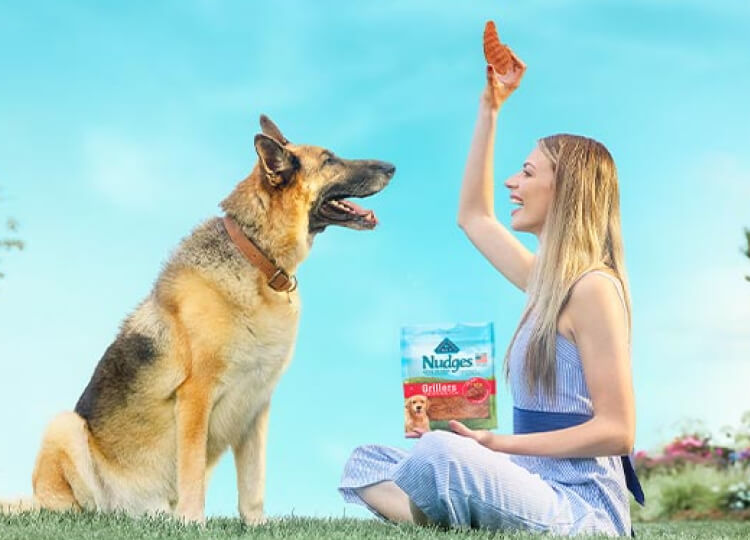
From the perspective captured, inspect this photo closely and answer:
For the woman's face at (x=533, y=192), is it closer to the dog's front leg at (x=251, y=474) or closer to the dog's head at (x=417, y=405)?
the dog's head at (x=417, y=405)

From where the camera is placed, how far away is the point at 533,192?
14.1 feet

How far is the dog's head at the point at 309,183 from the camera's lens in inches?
192

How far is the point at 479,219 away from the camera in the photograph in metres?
5.11

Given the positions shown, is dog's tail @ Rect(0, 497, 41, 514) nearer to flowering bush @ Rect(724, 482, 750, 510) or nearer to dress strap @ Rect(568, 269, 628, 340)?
dress strap @ Rect(568, 269, 628, 340)

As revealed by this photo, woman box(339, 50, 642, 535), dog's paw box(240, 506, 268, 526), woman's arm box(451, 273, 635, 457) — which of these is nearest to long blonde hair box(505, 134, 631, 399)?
woman box(339, 50, 642, 535)

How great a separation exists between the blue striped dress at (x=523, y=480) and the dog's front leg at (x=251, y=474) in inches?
44.6

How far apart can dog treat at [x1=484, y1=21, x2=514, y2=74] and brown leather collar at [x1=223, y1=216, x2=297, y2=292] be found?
156cm

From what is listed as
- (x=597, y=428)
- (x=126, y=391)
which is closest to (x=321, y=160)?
(x=126, y=391)

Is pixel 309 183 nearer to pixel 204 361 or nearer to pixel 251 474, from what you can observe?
pixel 204 361

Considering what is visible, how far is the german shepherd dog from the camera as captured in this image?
4688 mm

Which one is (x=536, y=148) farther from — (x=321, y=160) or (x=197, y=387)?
(x=197, y=387)

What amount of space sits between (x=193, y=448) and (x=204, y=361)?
0.43 m

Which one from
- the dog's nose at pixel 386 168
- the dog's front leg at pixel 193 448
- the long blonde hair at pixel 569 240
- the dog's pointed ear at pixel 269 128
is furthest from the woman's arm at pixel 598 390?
the dog's pointed ear at pixel 269 128

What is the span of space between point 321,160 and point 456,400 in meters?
1.45
